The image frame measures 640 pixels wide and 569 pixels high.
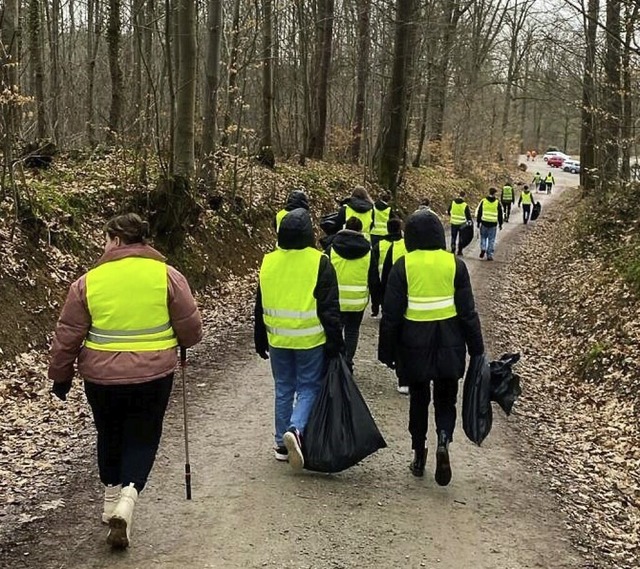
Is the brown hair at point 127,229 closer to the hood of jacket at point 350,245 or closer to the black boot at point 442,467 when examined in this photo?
the black boot at point 442,467

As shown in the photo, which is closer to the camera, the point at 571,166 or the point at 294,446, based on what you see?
the point at 294,446

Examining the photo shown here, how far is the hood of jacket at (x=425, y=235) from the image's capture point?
235 inches

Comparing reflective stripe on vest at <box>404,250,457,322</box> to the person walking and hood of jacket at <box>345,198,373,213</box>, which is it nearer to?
hood of jacket at <box>345,198,373,213</box>

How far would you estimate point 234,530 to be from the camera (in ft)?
16.6

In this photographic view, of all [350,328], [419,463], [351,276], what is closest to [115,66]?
[351,276]

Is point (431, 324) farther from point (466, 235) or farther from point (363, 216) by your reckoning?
point (466, 235)

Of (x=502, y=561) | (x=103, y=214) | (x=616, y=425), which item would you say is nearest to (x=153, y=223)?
(x=103, y=214)

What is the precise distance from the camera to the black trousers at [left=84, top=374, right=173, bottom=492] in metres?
4.62

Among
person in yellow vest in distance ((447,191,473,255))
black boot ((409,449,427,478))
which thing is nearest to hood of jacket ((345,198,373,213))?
black boot ((409,449,427,478))

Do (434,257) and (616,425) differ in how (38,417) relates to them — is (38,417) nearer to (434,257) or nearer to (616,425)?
(434,257)

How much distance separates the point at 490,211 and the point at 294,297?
14.8 metres

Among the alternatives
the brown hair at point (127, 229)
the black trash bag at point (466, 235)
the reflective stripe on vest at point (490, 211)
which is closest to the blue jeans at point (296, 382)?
the brown hair at point (127, 229)

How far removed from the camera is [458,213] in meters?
19.0

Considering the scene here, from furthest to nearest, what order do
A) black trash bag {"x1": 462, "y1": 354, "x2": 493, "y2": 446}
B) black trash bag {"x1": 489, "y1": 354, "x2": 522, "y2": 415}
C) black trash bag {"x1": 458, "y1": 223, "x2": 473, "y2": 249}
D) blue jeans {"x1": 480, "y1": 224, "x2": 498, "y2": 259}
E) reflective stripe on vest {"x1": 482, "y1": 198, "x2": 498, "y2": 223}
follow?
blue jeans {"x1": 480, "y1": 224, "x2": 498, "y2": 259} < reflective stripe on vest {"x1": 482, "y1": 198, "x2": 498, "y2": 223} < black trash bag {"x1": 458, "y1": 223, "x2": 473, "y2": 249} < black trash bag {"x1": 489, "y1": 354, "x2": 522, "y2": 415} < black trash bag {"x1": 462, "y1": 354, "x2": 493, "y2": 446}
